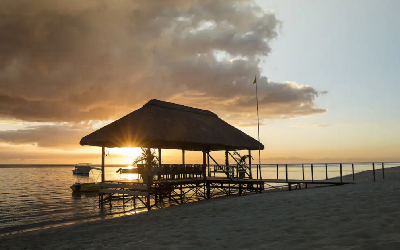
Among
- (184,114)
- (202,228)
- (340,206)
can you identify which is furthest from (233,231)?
(184,114)

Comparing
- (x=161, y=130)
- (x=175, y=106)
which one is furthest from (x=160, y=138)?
(x=175, y=106)

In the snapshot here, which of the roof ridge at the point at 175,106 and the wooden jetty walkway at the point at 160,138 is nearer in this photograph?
the wooden jetty walkway at the point at 160,138

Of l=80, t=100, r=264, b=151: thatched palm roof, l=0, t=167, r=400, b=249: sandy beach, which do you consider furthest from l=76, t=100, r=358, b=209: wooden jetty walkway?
l=0, t=167, r=400, b=249: sandy beach

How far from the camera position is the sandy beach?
578 centimetres

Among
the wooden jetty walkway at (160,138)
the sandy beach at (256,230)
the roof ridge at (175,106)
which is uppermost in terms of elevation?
the roof ridge at (175,106)

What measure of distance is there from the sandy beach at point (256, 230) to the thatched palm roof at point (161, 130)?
6134mm

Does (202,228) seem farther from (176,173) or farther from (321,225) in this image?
(176,173)

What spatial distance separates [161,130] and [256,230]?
10020 mm

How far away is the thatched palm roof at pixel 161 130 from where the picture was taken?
53.3ft

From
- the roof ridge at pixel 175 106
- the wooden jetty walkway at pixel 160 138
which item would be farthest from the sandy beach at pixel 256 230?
the roof ridge at pixel 175 106

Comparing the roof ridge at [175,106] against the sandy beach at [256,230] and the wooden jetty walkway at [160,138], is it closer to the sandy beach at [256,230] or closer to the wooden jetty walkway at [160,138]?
the wooden jetty walkway at [160,138]

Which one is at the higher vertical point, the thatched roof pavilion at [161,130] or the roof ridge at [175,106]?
the roof ridge at [175,106]

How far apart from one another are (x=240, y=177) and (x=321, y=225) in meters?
16.6

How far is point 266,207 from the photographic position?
34.2ft
